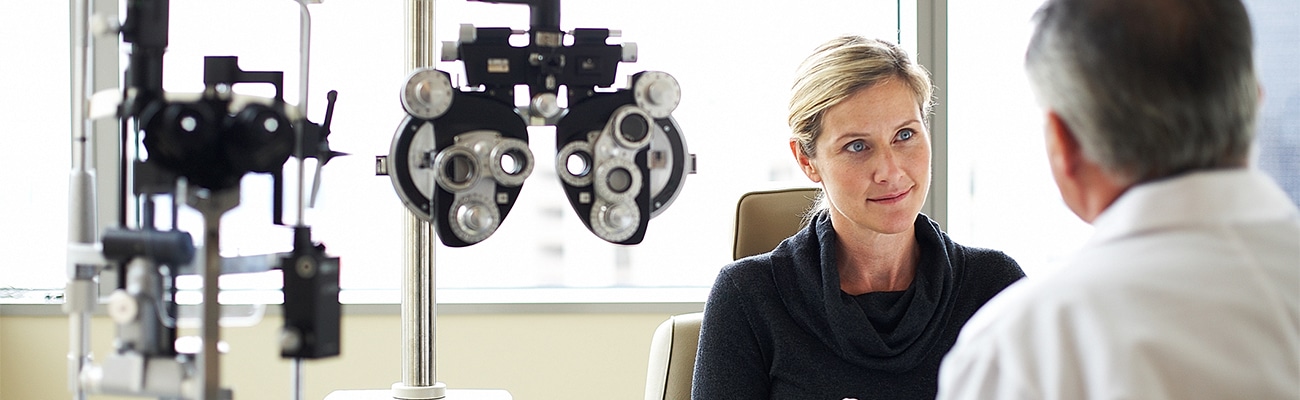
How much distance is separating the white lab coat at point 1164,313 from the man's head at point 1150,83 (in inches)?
1.0

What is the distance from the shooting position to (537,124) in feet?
3.99

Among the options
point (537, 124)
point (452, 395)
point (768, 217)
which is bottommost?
point (452, 395)

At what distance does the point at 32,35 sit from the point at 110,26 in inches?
89.3

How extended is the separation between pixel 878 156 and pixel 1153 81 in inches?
36.5

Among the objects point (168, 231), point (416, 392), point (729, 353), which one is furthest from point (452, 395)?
point (168, 231)

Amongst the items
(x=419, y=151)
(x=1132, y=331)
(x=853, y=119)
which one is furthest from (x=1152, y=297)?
(x=853, y=119)

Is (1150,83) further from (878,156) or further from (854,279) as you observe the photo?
(854,279)

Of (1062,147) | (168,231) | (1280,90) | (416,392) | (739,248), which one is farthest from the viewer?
(1280,90)

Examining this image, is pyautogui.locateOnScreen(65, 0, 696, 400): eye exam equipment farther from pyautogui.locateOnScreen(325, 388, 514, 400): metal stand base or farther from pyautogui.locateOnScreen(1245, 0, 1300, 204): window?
pyautogui.locateOnScreen(1245, 0, 1300, 204): window

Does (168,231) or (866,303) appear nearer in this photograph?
(168,231)

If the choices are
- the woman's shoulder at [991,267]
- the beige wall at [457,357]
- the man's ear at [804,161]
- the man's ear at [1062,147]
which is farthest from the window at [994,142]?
the man's ear at [1062,147]

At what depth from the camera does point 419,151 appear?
1.20 m

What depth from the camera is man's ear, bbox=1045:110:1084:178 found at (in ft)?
2.64

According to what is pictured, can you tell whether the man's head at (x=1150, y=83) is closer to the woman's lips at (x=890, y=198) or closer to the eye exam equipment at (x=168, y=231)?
the eye exam equipment at (x=168, y=231)
